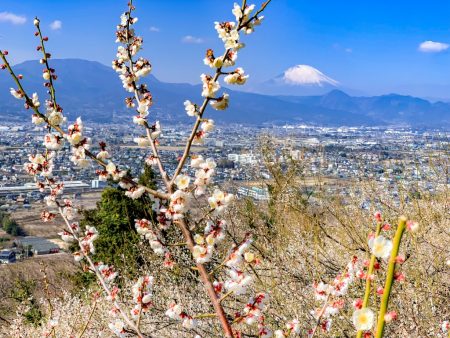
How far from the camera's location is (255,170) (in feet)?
23.8

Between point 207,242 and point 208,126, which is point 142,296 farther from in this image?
point 208,126

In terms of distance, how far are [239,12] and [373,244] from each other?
1223 millimetres

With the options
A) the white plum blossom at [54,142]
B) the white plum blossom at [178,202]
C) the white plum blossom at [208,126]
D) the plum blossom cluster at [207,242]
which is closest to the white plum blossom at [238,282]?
the plum blossom cluster at [207,242]

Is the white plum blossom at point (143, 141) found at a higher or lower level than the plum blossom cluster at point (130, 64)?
lower

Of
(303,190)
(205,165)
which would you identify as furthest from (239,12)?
(303,190)

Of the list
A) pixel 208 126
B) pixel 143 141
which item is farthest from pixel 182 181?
pixel 143 141

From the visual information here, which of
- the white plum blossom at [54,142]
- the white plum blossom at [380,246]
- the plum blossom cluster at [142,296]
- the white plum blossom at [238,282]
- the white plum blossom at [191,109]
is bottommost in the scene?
the plum blossom cluster at [142,296]

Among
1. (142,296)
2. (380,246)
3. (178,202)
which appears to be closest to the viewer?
(380,246)

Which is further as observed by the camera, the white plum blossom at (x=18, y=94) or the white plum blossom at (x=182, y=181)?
the white plum blossom at (x=18, y=94)

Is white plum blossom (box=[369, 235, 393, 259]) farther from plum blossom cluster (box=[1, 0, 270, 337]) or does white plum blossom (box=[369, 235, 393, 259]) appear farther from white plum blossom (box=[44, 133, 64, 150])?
white plum blossom (box=[44, 133, 64, 150])

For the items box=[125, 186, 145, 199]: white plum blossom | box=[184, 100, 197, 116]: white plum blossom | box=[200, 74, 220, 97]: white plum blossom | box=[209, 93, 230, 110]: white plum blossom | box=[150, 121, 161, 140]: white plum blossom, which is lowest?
→ box=[125, 186, 145, 199]: white plum blossom

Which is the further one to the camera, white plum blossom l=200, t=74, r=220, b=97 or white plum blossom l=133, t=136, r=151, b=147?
white plum blossom l=133, t=136, r=151, b=147

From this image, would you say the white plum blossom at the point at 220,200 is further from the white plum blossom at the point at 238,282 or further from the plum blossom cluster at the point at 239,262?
the white plum blossom at the point at 238,282

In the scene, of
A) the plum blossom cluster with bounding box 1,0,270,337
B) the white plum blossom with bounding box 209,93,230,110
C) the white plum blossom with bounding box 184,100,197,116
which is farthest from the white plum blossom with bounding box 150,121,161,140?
the white plum blossom with bounding box 209,93,230,110
